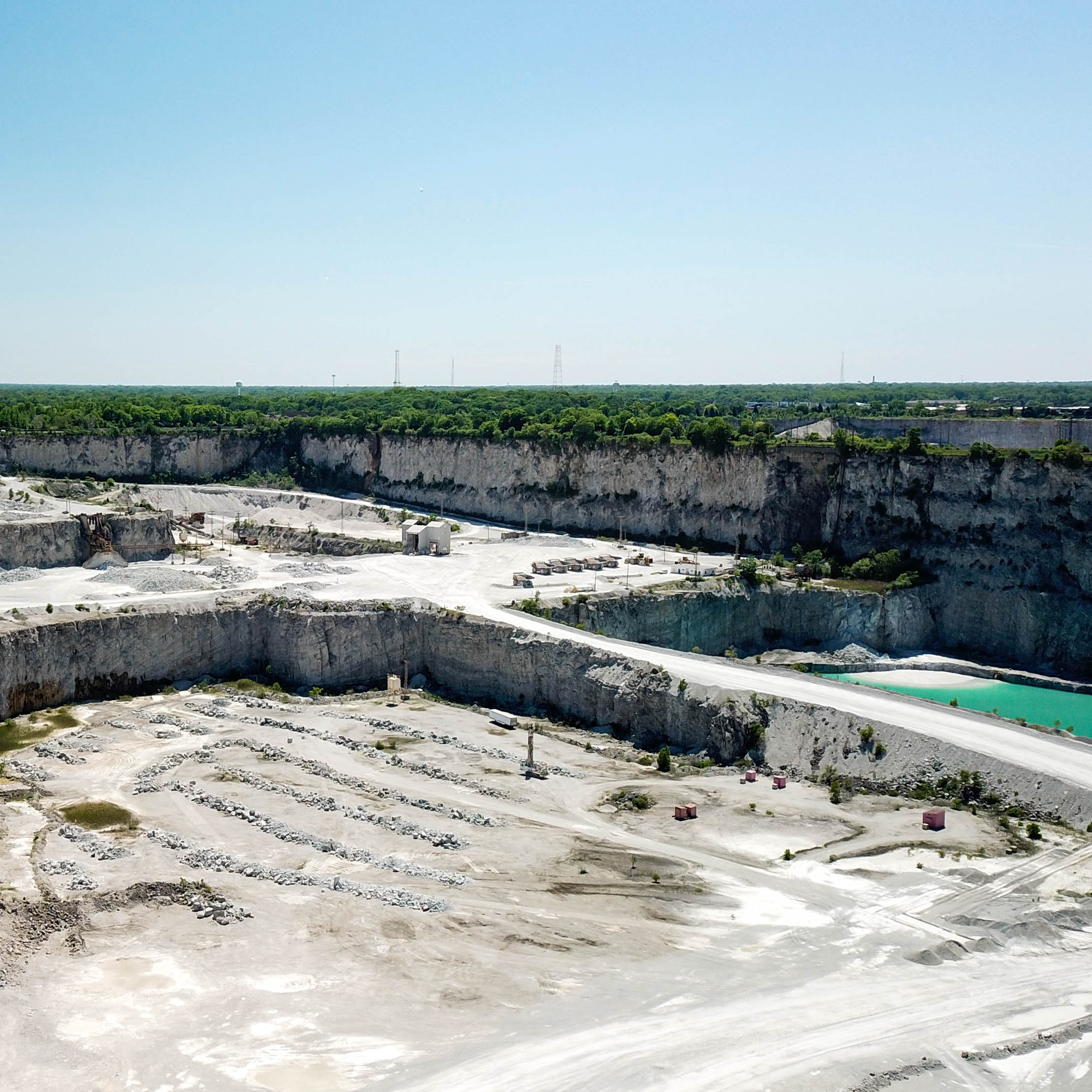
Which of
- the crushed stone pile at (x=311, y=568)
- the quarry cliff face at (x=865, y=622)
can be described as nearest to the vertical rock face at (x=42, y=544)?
the crushed stone pile at (x=311, y=568)

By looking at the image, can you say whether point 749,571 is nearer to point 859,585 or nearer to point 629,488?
point 859,585

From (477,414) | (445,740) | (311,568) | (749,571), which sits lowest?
(445,740)

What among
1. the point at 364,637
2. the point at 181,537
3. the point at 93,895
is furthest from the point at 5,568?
the point at 93,895

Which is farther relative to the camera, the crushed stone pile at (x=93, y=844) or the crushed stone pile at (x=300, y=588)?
the crushed stone pile at (x=300, y=588)

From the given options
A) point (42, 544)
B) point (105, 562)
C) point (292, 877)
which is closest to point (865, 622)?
point (292, 877)

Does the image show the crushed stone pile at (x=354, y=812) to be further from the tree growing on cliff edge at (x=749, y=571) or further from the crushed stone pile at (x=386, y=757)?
the tree growing on cliff edge at (x=749, y=571)

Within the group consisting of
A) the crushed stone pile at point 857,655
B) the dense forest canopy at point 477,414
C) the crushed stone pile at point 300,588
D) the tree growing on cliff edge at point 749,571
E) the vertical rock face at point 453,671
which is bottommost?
the crushed stone pile at point 857,655

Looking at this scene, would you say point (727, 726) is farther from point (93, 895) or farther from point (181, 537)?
point (181, 537)
